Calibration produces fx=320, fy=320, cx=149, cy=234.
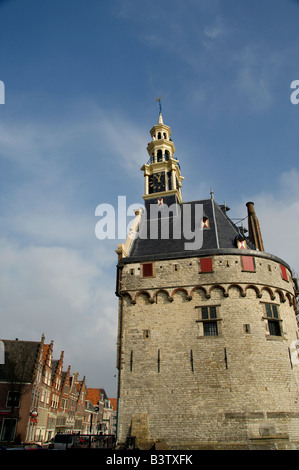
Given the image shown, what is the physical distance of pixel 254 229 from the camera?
23609mm

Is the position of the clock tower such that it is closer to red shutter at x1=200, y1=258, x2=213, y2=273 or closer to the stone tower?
the stone tower

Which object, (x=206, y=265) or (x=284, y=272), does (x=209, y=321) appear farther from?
(x=284, y=272)

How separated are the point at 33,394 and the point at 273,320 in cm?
2393

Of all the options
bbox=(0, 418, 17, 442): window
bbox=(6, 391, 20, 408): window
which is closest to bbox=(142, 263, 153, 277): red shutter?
bbox=(6, 391, 20, 408): window

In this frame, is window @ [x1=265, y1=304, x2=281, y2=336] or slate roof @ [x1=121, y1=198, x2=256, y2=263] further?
slate roof @ [x1=121, y1=198, x2=256, y2=263]

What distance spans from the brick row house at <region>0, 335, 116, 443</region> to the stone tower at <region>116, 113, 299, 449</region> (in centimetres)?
513

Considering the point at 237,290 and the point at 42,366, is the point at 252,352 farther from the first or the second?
the point at 42,366

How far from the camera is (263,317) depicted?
1805cm

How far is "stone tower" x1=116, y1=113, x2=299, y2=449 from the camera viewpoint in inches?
623

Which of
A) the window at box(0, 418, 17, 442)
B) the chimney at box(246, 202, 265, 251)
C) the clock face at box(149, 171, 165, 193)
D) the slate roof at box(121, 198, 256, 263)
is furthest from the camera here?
the clock face at box(149, 171, 165, 193)

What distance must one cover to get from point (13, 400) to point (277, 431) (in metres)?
21.7

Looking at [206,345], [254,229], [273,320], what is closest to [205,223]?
[254,229]

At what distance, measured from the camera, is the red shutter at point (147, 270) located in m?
19.9

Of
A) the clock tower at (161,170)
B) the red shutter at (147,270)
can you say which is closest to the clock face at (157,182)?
the clock tower at (161,170)
